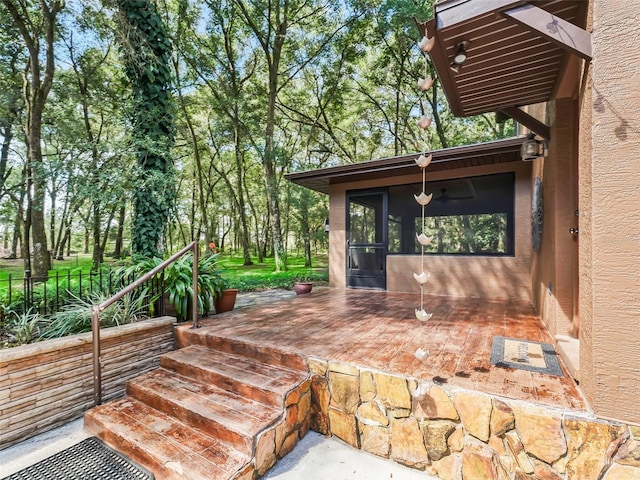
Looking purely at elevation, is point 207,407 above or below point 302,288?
below

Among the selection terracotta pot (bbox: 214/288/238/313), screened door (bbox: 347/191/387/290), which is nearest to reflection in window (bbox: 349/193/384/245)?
screened door (bbox: 347/191/387/290)

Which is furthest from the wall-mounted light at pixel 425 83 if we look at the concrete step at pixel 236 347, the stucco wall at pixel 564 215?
the concrete step at pixel 236 347

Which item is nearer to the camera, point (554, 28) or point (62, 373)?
point (554, 28)

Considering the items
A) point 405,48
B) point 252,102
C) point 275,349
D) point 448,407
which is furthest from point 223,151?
point 448,407

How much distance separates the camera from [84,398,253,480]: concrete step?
1.75 metres

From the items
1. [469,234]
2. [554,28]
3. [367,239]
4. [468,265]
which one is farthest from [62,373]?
[469,234]

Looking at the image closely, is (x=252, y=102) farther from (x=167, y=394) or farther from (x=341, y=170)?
(x=167, y=394)

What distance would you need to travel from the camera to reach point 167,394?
7.82 feet

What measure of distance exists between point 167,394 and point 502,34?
3852 mm

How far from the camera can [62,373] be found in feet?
8.45

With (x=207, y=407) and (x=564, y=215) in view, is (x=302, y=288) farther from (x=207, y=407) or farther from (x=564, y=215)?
(x=564, y=215)

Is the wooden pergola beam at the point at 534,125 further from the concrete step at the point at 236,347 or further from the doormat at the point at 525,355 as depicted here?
the concrete step at the point at 236,347

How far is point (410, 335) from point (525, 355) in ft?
3.19

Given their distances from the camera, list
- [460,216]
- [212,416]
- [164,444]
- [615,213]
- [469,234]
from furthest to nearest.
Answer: [460,216] < [469,234] < [212,416] < [164,444] < [615,213]
